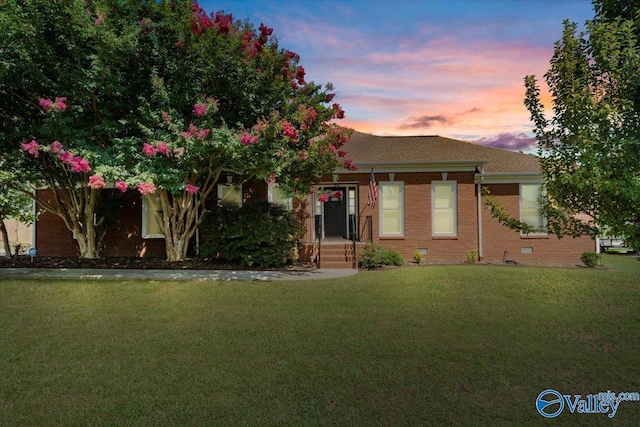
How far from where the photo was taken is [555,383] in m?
4.07

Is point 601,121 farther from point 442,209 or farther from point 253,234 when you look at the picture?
point 442,209

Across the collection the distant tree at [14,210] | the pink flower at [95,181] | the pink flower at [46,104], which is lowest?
the distant tree at [14,210]

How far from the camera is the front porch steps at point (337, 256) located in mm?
12203

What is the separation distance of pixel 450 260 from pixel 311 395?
37.4 ft

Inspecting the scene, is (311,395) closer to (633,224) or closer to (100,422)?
(100,422)

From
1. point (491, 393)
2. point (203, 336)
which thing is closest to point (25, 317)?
point (203, 336)

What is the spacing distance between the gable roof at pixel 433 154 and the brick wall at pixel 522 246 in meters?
1.25

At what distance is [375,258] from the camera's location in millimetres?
11953

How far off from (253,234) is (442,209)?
7.00 meters

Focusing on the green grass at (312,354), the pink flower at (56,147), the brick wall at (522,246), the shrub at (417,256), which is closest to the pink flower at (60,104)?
the pink flower at (56,147)

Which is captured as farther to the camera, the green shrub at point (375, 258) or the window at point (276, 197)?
the window at point (276, 197)

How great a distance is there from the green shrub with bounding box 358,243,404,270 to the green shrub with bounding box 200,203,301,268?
7.16 ft

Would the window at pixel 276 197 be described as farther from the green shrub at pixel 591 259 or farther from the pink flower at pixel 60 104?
the green shrub at pixel 591 259

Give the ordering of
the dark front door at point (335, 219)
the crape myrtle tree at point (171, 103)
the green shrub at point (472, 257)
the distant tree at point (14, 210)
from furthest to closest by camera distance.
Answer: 1. the dark front door at point (335, 219)
2. the green shrub at point (472, 257)
3. the distant tree at point (14, 210)
4. the crape myrtle tree at point (171, 103)
